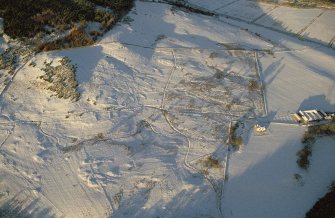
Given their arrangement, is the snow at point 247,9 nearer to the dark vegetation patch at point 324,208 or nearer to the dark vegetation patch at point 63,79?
the dark vegetation patch at point 63,79

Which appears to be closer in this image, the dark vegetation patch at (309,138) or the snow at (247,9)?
the dark vegetation patch at (309,138)

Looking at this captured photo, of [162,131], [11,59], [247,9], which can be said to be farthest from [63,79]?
[247,9]

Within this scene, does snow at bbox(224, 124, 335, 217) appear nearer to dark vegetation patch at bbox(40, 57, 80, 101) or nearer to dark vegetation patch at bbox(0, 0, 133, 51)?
dark vegetation patch at bbox(40, 57, 80, 101)

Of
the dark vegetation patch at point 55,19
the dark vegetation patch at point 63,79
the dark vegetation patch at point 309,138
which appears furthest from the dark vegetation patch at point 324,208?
the dark vegetation patch at point 55,19

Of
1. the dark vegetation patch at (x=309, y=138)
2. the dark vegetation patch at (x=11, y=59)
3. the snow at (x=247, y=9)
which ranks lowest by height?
the dark vegetation patch at (x=11, y=59)

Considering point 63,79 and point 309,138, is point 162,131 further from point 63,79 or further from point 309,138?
point 309,138

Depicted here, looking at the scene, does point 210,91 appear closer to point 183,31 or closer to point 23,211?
point 183,31
